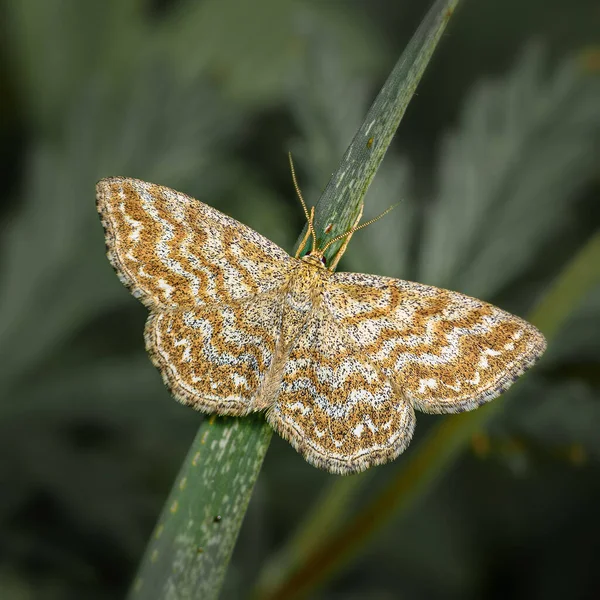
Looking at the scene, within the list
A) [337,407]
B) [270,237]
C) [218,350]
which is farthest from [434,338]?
[270,237]

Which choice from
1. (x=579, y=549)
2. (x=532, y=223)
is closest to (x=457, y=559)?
(x=579, y=549)

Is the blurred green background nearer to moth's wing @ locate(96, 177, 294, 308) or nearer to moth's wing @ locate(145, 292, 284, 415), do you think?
moth's wing @ locate(96, 177, 294, 308)

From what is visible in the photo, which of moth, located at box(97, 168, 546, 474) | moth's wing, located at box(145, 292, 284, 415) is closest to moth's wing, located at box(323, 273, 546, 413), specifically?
moth, located at box(97, 168, 546, 474)

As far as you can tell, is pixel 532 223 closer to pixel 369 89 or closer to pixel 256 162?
pixel 369 89

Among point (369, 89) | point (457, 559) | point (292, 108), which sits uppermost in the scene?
Answer: point (369, 89)

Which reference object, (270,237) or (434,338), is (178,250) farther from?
(434,338)
